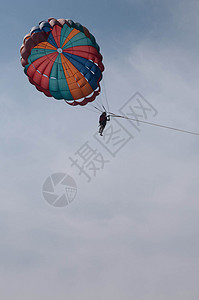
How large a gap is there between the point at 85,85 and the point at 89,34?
11.1 ft

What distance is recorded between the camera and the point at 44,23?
22.8 meters

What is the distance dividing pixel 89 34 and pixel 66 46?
1.95 meters

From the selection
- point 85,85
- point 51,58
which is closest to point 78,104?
point 85,85

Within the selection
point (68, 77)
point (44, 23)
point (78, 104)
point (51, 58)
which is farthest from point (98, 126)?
point (44, 23)

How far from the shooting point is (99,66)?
81.5ft

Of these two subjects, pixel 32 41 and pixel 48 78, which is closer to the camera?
pixel 32 41

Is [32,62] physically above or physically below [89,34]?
below

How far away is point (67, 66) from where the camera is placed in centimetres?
2527

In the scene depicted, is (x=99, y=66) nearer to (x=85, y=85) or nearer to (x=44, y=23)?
(x=85, y=85)

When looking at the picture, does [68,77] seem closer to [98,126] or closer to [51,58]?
[51,58]

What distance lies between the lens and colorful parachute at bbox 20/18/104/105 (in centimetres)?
2412

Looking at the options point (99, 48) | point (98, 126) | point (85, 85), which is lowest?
point (98, 126)

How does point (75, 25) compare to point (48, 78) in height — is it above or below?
above

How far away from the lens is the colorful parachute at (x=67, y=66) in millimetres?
24125
